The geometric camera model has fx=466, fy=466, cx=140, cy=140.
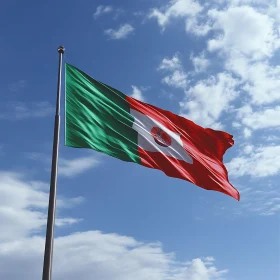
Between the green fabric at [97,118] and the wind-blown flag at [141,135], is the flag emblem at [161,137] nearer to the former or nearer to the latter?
the wind-blown flag at [141,135]

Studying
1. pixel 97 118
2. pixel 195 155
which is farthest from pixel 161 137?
pixel 97 118

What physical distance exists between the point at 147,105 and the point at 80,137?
5705mm

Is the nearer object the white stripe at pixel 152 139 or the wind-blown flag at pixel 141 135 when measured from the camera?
the wind-blown flag at pixel 141 135

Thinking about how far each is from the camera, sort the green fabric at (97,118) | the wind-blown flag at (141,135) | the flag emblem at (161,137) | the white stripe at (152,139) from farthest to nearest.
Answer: the flag emblem at (161,137) → the white stripe at (152,139) → the wind-blown flag at (141,135) → the green fabric at (97,118)

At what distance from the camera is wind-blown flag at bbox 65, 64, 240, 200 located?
17.5m

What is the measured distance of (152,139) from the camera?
20422 mm

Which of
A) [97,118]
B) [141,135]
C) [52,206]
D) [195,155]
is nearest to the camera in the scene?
[52,206]

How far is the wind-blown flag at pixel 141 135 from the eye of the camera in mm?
17516

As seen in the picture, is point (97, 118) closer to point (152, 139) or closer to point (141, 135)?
point (141, 135)

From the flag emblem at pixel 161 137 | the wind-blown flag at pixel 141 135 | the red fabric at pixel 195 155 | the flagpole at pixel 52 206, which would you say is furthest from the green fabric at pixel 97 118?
the flag emblem at pixel 161 137

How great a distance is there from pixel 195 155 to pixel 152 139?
2.58 meters

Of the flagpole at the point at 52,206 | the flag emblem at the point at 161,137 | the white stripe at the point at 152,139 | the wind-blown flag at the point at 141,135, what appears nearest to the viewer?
the flagpole at the point at 52,206

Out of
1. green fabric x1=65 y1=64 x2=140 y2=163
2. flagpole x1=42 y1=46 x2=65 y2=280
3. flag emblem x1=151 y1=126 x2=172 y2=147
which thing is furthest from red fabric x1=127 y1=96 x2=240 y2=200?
flagpole x1=42 y1=46 x2=65 y2=280

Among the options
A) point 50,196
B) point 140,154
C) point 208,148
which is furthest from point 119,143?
point 208,148
